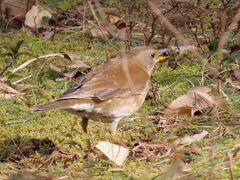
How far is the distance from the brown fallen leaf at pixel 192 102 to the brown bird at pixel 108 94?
28cm

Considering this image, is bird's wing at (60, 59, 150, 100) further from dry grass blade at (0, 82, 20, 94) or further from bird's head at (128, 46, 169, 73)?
dry grass blade at (0, 82, 20, 94)

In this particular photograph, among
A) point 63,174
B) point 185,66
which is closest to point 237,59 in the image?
point 185,66

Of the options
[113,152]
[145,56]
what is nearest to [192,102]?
[145,56]

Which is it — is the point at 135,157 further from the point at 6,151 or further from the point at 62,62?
the point at 62,62

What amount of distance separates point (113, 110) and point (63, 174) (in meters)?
1.01

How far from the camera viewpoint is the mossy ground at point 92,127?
217 inches

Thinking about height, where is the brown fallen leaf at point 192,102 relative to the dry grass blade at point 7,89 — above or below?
above

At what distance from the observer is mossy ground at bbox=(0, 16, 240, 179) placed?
5520 millimetres

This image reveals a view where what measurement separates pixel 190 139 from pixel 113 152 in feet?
2.21

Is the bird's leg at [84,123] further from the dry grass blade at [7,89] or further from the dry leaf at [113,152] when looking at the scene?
the dry grass blade at [7,89]

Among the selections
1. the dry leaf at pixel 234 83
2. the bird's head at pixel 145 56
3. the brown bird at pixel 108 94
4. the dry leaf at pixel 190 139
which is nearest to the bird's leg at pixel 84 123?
the brown bird at pixel 108 94

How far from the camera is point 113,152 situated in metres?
5.66

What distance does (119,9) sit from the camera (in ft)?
31.2

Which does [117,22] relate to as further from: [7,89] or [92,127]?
[92,127]
